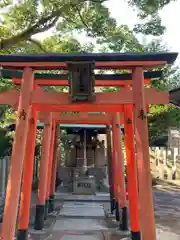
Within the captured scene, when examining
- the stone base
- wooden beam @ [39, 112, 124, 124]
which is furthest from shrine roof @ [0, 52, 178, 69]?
the stone base

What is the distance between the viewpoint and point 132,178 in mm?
5945

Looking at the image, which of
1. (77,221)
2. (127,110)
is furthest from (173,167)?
(127,110)

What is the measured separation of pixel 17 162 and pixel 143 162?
80.1 inches

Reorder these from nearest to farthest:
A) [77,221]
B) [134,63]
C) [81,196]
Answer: [134,63], [77,221], [81,196]

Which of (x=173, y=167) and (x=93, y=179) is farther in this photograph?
(x=173, y=167)

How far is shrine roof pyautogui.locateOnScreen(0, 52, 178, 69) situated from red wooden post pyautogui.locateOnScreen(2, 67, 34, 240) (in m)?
0.24

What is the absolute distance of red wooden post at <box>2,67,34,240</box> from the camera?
431 cm

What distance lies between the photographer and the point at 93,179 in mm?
12625

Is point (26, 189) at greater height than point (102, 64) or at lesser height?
lesser

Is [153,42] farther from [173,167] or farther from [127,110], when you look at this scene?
[127,110]

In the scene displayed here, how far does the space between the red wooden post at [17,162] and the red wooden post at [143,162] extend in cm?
186

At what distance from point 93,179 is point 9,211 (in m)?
8.50

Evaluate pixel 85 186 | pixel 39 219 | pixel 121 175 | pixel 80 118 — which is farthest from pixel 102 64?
pixel 85 186

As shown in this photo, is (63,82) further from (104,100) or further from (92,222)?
(92,222)
